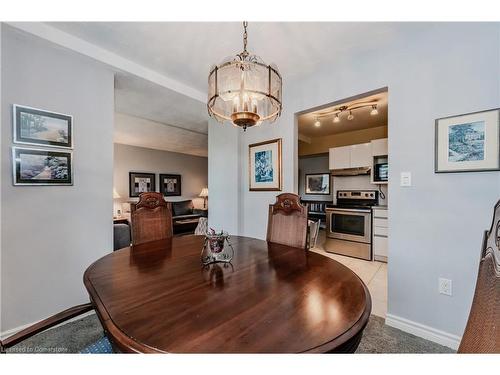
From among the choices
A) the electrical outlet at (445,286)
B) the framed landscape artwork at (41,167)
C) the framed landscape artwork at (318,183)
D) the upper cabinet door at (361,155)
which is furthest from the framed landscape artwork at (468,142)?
the framed landscape artwork at (318,183)

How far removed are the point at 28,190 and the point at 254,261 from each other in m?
1.87

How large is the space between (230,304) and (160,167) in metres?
6.07

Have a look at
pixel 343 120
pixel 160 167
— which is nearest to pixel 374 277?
pixel 343 120

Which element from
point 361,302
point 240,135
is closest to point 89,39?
point 240,135

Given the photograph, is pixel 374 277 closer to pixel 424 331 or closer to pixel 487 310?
pixel 424 331

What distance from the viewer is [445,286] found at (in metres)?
1.56

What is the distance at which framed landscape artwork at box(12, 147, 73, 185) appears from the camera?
5.39 feet

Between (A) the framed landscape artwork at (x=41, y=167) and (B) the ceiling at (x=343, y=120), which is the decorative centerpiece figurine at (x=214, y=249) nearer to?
(A) the framed landscape artwork at (x=41, y=167)

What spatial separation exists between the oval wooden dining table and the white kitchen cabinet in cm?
270

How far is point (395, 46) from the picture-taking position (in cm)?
180

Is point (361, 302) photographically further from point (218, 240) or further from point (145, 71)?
point (145, 71)

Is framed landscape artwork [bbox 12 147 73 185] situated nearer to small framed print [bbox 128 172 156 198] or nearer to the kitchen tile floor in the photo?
the kitchen tile floor

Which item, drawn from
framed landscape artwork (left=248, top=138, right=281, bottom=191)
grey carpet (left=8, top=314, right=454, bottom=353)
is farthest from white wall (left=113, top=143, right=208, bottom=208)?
grey carpet (left=8, top=314, right=454, bottom=353)

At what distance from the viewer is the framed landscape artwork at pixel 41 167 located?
1642 millimetres
